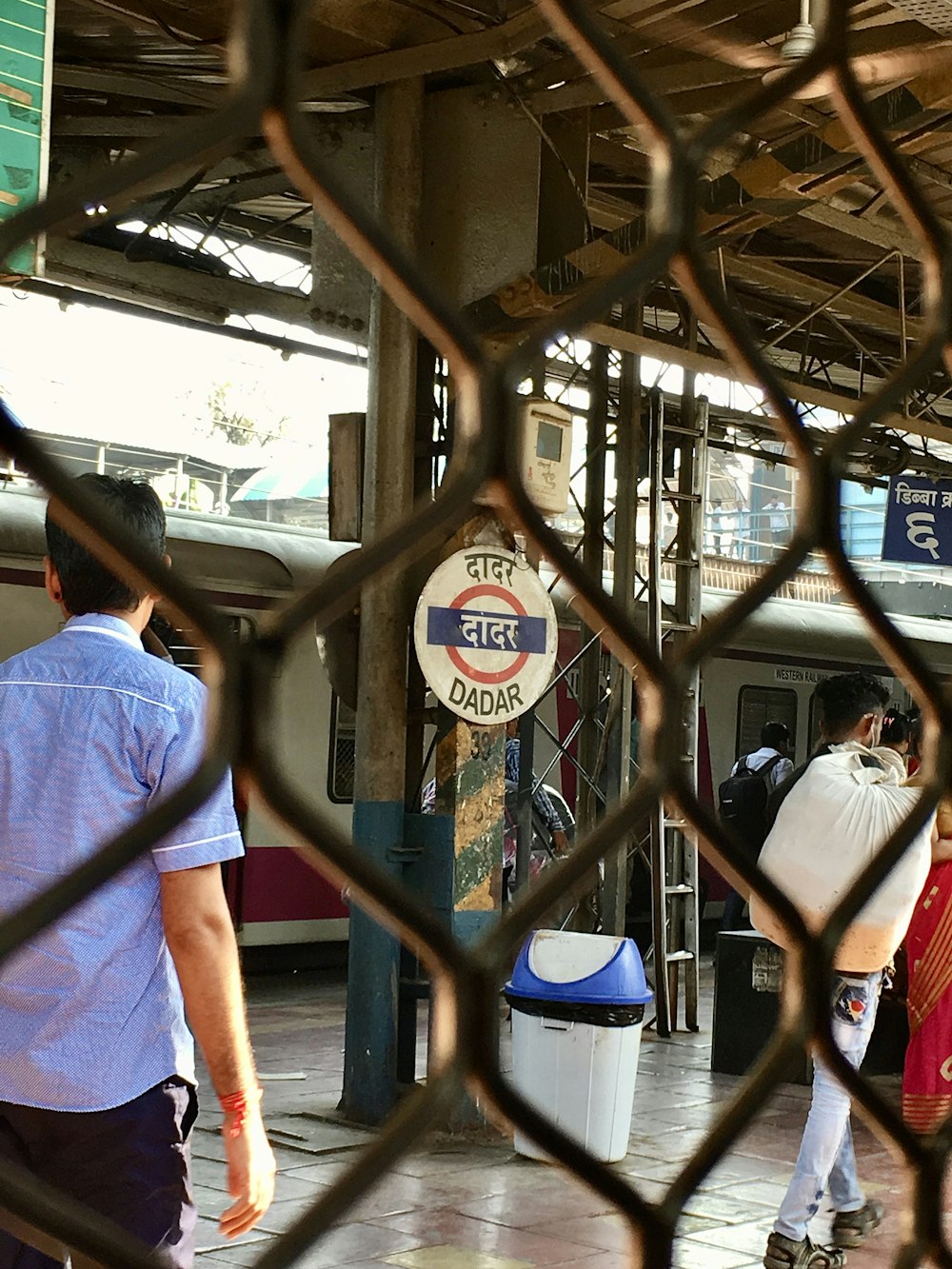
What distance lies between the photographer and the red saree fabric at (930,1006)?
473 centimetres

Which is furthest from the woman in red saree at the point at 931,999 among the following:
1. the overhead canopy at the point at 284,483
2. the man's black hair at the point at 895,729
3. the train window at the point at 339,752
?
the overhead canopy at the point at 284,483

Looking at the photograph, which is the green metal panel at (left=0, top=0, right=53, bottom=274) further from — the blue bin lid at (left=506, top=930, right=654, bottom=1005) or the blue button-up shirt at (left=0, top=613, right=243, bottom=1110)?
the blue bin lid at (left=506, top=930, right=654, bottom=1005)

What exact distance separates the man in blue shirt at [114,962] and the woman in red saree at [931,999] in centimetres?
289

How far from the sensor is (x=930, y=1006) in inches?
189

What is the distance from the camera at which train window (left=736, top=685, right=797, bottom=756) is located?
12430 millimetres

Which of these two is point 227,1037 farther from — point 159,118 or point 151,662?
point 159,118

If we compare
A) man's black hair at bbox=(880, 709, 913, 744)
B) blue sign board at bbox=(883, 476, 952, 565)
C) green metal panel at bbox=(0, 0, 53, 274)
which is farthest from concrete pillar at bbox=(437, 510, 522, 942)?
blue sign board at bbox=(883, 476, 952, 565)

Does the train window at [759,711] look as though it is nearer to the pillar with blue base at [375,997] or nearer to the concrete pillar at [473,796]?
the concrete pillar at [473,796]

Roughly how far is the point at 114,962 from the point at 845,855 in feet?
8.23

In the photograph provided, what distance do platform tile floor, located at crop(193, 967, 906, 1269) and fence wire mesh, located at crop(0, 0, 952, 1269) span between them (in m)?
2.89

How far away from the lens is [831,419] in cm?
1569

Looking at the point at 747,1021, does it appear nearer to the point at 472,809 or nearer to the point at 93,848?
the point at 472,809

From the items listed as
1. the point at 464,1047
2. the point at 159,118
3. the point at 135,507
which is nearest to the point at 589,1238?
the point at 135,507

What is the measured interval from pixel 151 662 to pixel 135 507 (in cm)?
24
